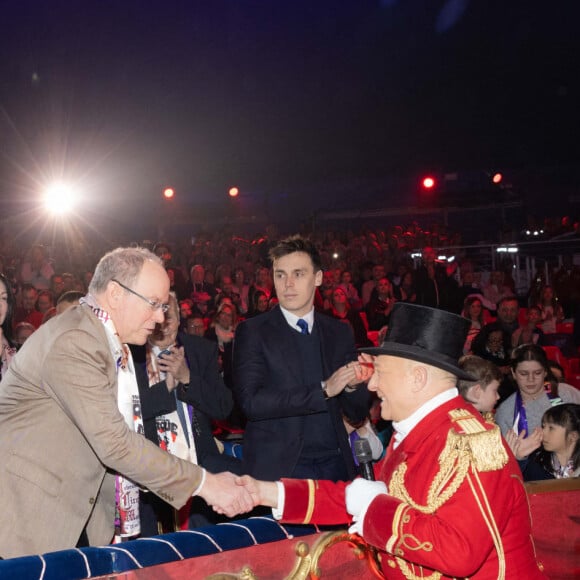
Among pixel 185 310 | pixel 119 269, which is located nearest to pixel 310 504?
pixel 119 269

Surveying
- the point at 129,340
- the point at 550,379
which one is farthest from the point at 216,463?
the point at 550,379

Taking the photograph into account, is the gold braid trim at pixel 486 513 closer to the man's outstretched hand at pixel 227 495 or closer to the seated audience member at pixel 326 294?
the man's outstretched hand at pixel 227 495

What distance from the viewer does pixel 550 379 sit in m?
6.05

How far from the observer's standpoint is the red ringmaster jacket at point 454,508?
225 cm

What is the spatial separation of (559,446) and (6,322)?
336 centimetres

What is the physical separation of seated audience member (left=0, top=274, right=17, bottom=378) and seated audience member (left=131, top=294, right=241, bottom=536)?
683mm

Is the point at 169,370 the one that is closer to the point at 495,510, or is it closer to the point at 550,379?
the point at 495,510

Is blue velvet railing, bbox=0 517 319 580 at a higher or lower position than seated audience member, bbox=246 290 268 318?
lower

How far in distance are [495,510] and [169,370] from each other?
7.87 ft

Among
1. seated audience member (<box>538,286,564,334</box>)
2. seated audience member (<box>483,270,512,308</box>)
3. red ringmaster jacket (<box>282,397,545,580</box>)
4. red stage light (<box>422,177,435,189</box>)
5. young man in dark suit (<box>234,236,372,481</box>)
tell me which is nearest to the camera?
red ringmaster jacket (<box>282,397,545,580</box>)

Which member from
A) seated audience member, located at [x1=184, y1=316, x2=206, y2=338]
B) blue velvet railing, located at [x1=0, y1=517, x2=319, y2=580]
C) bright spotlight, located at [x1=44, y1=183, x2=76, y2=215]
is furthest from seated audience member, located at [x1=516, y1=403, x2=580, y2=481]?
bright spotlight, located at [x1=44, y1=183, x2=76, y2=215]

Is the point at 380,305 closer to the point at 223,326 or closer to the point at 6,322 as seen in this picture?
the point at 223,326

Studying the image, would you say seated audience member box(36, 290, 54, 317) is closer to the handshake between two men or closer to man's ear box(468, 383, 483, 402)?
man's ear box(468, 383, 483, 402)

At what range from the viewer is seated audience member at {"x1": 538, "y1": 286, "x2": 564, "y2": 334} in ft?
31.9
